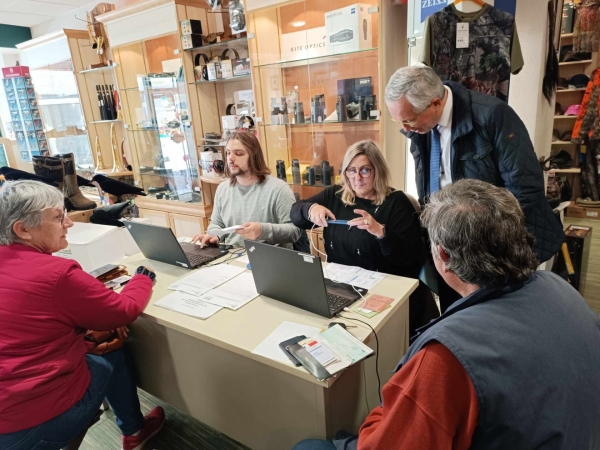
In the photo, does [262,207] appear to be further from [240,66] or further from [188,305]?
[240,66]

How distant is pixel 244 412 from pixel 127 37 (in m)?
3.27

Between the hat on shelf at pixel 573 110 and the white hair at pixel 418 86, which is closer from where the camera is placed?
the white hair at pixel 418 86

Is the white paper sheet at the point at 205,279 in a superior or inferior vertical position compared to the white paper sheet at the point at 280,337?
superior

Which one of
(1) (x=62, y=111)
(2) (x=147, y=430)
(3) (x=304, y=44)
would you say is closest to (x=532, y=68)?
(3) (x=304, y=44)

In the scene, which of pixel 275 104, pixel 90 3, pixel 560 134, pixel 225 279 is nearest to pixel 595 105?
pixel 560 134

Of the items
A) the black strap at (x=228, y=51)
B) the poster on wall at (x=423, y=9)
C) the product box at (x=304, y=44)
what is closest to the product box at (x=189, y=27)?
the black strap at (x=228, y=51)

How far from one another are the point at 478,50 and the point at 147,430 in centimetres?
232

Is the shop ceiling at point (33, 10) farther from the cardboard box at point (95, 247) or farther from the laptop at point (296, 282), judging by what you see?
the laptop at point (296, 282)

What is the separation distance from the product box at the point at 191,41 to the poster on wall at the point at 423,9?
174cm

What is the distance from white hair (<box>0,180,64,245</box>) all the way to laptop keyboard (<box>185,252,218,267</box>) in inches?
25.4

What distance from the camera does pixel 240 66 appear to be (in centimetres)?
308

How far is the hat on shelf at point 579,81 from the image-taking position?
4395 millimetres

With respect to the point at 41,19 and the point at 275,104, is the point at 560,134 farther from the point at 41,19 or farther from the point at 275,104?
the point at 41,19

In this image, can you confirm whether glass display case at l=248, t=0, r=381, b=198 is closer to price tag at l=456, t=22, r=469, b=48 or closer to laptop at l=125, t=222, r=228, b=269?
price tag at l=456, t=22, r=469, b=48
